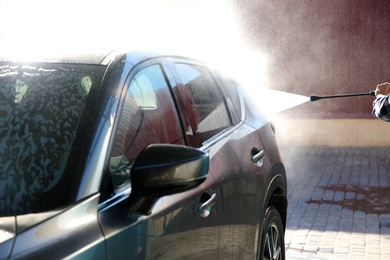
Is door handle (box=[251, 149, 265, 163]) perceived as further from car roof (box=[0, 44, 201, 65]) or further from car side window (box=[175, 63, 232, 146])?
car roof (box=[0, 44, 201, 65])

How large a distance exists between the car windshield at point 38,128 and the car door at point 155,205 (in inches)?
6.5

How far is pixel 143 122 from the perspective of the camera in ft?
10.6

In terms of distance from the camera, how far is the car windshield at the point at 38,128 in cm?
260

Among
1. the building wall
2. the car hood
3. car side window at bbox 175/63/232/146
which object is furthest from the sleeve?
the building wall

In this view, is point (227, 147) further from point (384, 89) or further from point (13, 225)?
point (384, 89)

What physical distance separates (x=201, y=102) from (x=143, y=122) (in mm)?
856

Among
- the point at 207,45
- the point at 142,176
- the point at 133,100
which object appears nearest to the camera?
the point at 142,176

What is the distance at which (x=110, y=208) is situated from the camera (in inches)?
104

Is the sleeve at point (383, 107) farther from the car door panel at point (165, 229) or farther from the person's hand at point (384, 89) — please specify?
the car door panel at point (165, 229)

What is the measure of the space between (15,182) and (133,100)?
69cm

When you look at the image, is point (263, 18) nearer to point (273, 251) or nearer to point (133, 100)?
point (273, 251)

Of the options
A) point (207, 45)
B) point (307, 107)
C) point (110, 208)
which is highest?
point (110, 208)

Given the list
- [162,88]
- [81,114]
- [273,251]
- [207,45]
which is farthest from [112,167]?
[207,45]

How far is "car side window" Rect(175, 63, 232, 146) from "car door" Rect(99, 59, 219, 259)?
209 mm
